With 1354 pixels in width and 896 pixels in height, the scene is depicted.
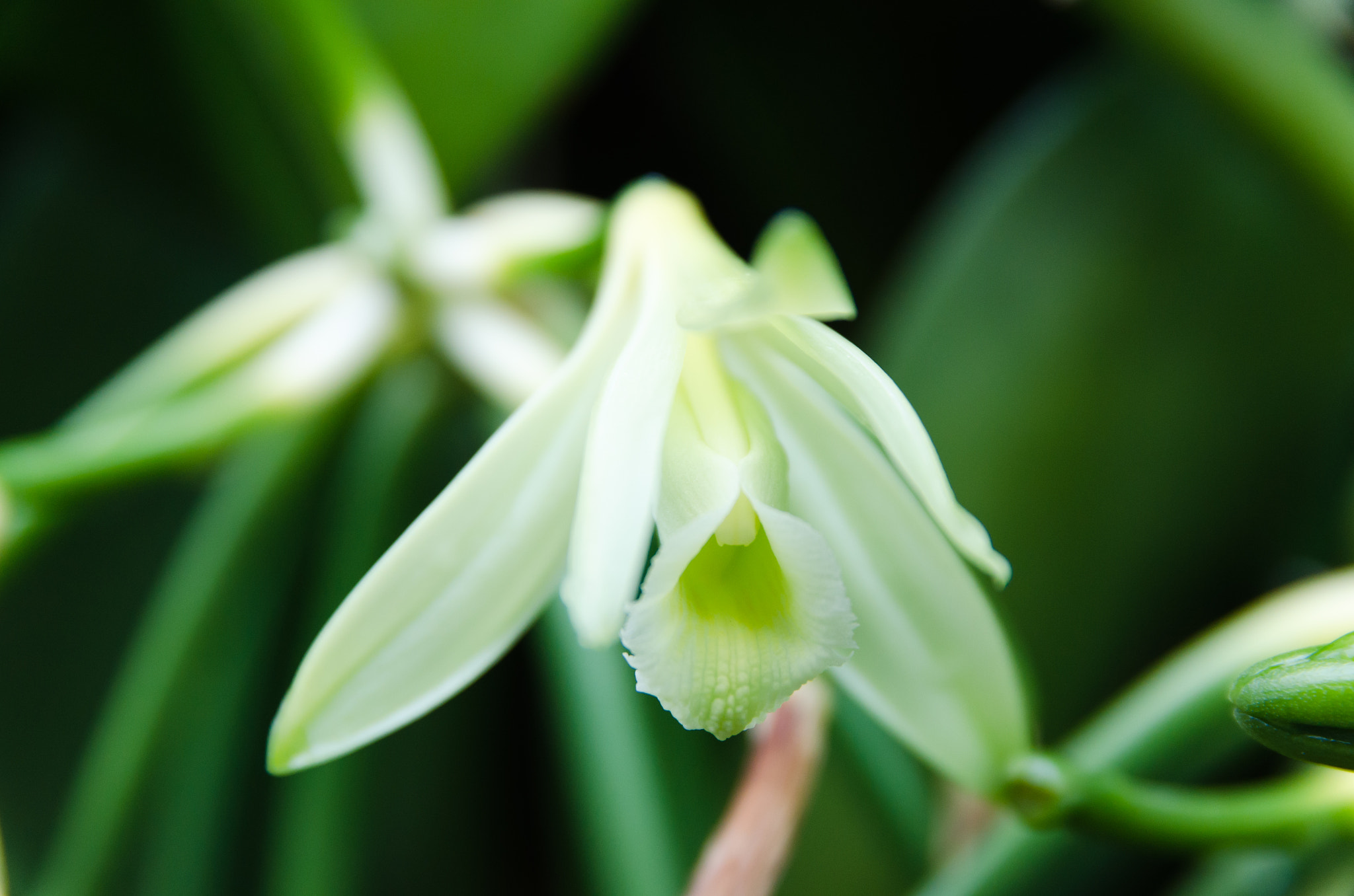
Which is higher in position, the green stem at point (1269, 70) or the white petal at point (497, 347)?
the white petal at point (497, 347)

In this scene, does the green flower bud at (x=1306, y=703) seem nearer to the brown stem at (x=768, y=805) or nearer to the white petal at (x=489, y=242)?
the brown stem at (x=768, y=805)

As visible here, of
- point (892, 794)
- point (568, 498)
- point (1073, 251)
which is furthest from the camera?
point (1073, 251)

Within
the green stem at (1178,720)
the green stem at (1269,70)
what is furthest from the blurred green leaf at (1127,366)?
the green stem at (1178,720)

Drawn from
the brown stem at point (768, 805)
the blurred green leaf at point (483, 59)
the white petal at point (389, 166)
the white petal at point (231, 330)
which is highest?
the blurred green leaf at point (483, 59)

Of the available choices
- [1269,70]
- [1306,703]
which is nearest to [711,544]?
[1306,703]

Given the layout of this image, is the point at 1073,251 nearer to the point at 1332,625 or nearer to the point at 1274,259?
the point at 1274,259

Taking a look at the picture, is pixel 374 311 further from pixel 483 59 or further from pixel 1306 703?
pixel 1306 703

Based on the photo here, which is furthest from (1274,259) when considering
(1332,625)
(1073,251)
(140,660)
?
(140,660)
